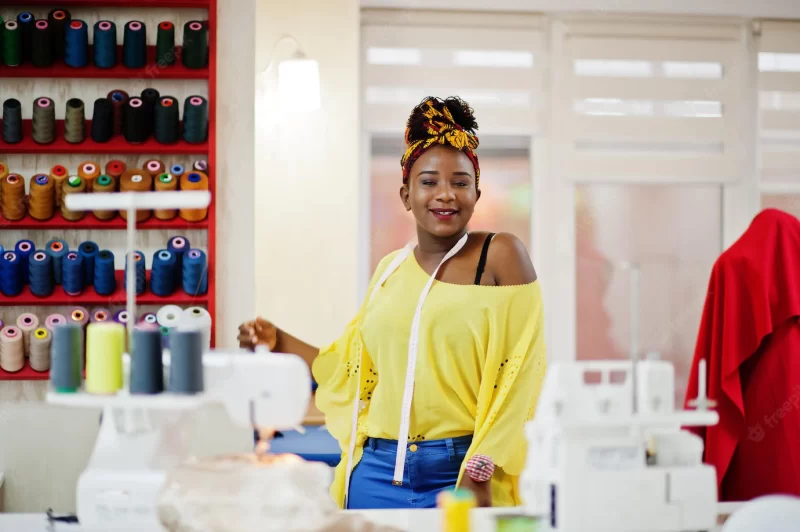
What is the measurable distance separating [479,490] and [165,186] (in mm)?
1642

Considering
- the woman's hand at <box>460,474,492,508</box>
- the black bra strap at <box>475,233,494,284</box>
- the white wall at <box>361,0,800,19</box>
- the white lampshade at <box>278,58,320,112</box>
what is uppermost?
the white wall at <box>361,0,800,19</box>


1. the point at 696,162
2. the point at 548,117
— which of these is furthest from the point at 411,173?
the point at 696,162

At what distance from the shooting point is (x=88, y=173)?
303cm

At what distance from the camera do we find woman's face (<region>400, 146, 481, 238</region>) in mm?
2102

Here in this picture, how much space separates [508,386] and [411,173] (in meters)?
0.59

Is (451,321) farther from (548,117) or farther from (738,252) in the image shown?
(548,117)

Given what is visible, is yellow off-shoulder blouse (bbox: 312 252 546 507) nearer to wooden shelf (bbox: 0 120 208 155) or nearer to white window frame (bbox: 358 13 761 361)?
wooden shelf (bbox: 0 120 208 155)

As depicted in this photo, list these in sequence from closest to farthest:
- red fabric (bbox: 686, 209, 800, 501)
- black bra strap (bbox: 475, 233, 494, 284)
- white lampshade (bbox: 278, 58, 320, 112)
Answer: black bra strap (bbox: 475, 233, 494, 284), red fabric (bbox: 686, 209, 800, 501), white lampshade (bbox: 278, 58, 320, 112)

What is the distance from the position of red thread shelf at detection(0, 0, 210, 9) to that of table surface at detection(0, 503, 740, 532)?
1.95 m

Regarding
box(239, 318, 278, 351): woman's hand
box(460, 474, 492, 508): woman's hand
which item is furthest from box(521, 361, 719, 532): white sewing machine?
box(239, 318, 278, 351): woman's hand

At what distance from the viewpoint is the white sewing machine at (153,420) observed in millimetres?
1445

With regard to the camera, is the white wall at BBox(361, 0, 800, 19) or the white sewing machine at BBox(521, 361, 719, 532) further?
the white wall at BBox(361, 0, 800, 19)

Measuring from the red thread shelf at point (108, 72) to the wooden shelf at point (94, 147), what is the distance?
178 millimetres

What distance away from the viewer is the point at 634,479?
4.72 feet
